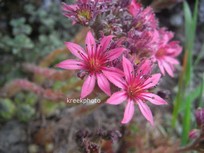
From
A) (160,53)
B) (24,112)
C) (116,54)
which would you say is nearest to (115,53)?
(116,54)

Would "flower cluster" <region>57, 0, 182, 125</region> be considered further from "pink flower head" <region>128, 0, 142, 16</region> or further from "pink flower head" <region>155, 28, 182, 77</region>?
"pink flower head" <region>155, 28, 182, 77</region>

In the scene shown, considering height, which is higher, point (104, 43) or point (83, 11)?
point (83, 11)

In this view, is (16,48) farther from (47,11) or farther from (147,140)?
(147,140)

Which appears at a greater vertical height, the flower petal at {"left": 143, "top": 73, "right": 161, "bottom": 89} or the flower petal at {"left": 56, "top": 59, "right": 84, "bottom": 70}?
the flower petal at {"left": 56, "top": 59, "right": 84, "bottom": 70}

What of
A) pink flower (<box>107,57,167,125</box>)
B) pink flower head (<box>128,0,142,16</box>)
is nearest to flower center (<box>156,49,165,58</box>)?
pink flower head (<box>128,0,142,16</box>)

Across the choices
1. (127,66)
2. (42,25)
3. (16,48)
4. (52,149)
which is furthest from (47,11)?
(127,66)

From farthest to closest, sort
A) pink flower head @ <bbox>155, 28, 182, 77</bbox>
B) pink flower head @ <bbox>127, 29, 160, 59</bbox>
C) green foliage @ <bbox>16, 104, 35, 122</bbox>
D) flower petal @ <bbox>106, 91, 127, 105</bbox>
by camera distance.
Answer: green foliage @ <bbox>16, 104, 35, 122</bbox>, pink flower head @ <bbox>155, 28, 182, 77</bbox>, pink flower head @ <bbox>127, 29, 160, 59</bbox>, flower petal @ <bbox>106, 91, 127, 105</bbox>

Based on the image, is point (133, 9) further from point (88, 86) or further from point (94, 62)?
point (88, 86)
